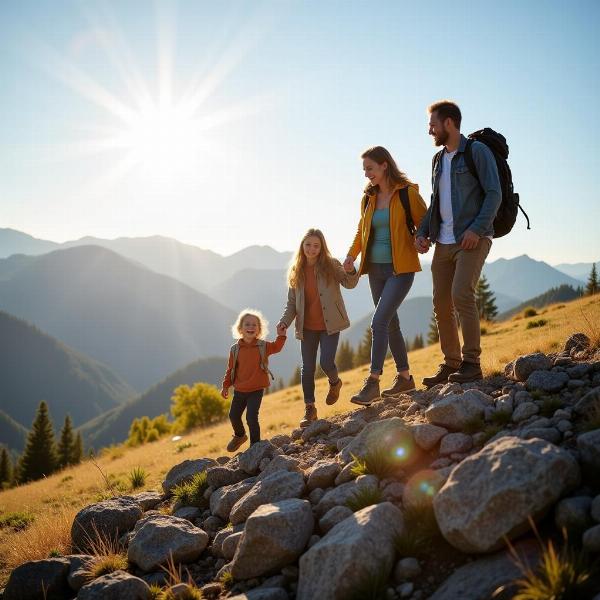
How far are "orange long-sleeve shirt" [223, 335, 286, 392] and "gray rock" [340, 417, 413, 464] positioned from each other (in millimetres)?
2876

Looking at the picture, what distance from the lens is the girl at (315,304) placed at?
7828 millimetres

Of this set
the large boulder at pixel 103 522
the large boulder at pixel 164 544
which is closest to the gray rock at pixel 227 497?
the large boulder at pixel 164 544

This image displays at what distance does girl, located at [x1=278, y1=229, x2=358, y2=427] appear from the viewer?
783 cm

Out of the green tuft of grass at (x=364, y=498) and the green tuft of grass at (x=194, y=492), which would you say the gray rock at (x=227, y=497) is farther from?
the green tuft of grass at (x=364, y=498)

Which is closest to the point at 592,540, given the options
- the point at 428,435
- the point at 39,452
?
the point at 428,435

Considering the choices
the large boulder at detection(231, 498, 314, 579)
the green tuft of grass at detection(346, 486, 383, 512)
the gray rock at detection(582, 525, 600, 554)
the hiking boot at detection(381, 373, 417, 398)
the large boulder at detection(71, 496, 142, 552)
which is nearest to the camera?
the gray rock at detection(582, 525, 600, 554)

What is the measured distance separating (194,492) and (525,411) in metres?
4.81

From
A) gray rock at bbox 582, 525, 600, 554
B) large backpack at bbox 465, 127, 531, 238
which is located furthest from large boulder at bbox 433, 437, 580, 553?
large backpack at bbox 465, 127, 531, 238

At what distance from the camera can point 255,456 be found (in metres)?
7.06

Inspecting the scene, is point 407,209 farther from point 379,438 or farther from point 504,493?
point 504,493

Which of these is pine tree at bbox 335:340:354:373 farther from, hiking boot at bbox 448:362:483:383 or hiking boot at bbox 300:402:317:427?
hiking boot at bbox 448:362:483:383

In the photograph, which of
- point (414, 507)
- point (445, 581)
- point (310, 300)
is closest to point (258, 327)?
point (310, 300)

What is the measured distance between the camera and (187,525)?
560 centimetres

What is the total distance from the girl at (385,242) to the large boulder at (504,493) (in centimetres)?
331
